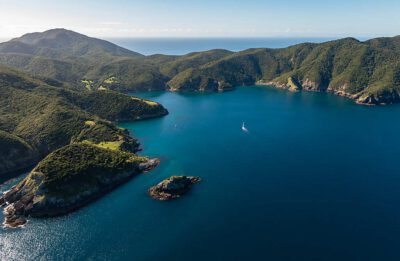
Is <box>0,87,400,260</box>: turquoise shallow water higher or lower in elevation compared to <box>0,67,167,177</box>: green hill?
lower

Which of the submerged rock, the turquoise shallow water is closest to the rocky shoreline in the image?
the turquoise shallow water

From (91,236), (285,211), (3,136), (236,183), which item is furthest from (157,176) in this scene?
(3,136)

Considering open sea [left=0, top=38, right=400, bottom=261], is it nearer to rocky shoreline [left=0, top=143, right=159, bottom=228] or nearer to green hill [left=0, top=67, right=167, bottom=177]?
rocky shoreline [left=0, top=143, right=159, bottom=228]

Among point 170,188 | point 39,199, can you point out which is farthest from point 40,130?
point 170,188

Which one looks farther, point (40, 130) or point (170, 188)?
A: point (40, 130)

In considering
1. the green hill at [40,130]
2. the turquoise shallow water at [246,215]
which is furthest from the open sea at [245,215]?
the green hill at [40,130]

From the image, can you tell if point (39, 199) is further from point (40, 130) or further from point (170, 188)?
point (40, 130)

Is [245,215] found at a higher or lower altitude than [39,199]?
higher

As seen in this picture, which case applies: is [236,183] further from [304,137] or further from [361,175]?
[304,137]

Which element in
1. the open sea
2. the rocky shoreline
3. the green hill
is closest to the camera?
the open sea
